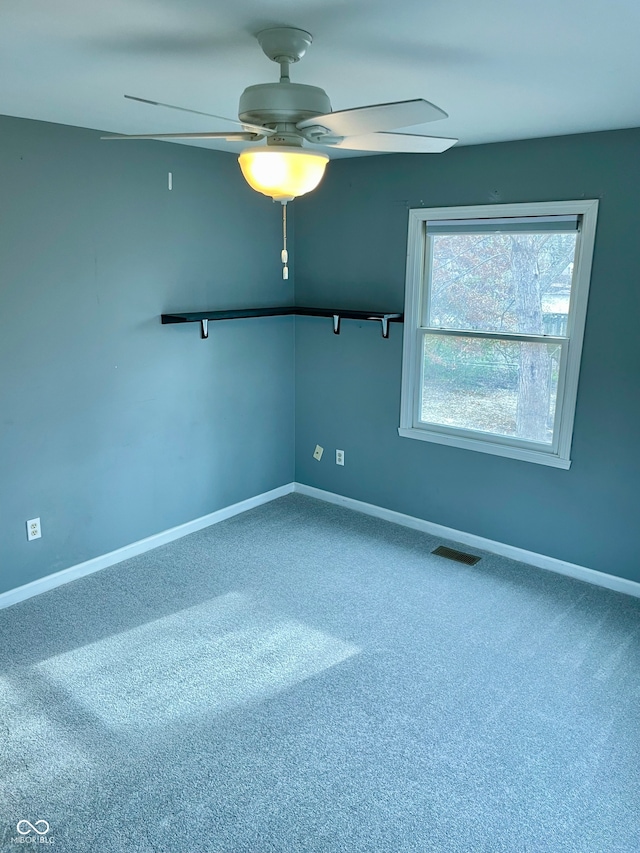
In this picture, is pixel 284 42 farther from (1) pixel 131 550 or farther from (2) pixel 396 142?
(1) pixel 131 550

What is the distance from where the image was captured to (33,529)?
3307mm

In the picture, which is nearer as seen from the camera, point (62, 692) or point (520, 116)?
point (62, 692)

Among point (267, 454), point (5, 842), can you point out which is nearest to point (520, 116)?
point (267, 454)

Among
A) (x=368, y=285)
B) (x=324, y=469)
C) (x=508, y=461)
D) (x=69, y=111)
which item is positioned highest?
(x=69, y=111)

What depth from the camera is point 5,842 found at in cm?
192

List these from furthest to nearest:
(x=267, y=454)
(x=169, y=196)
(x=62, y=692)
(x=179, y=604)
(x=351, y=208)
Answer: (x=267, y=454), (x=351, y=208), (x=169, y=196), (x=179, y=604), (x=62, y=692)

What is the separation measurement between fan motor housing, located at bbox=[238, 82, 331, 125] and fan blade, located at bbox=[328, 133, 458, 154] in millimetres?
154

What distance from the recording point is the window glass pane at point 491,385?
3609mm

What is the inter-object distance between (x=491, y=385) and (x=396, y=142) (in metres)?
2.07

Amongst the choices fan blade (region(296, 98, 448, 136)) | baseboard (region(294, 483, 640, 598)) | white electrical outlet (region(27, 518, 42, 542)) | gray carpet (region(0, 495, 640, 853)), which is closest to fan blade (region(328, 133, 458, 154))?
fan blade (region(296, 98, 448, 136))

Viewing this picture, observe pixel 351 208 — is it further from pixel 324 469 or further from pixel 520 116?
pixel 324 469

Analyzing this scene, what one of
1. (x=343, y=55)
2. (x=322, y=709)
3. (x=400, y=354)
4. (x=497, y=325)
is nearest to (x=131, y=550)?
(x=322, y=709)

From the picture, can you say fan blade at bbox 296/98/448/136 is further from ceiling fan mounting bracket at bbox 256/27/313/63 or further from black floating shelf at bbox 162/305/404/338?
black floating shelf at bbox 162/305/404/338

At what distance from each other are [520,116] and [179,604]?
111 inches
